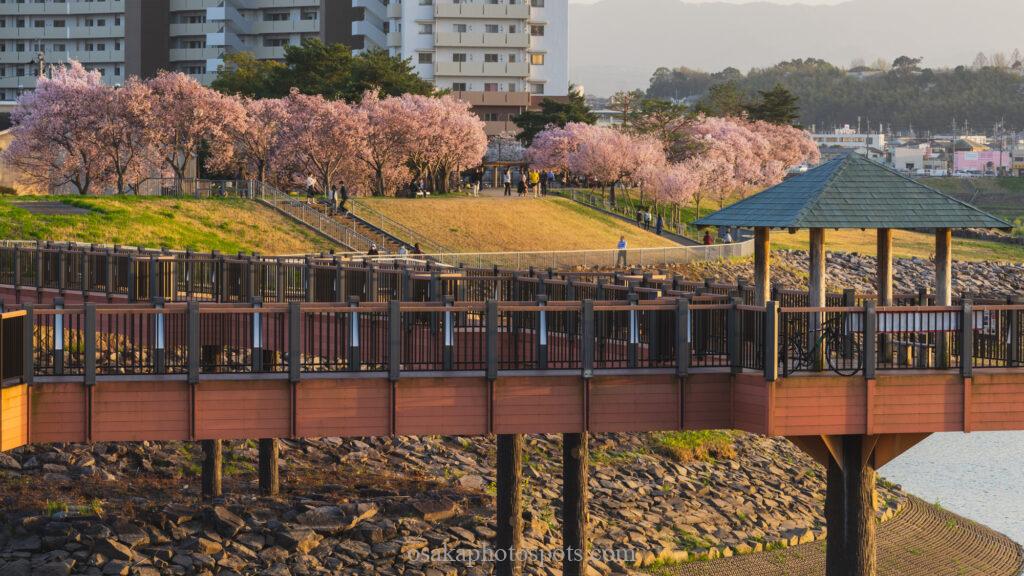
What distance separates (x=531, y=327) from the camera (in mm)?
24078

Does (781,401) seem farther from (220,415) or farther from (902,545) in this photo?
(902,545)

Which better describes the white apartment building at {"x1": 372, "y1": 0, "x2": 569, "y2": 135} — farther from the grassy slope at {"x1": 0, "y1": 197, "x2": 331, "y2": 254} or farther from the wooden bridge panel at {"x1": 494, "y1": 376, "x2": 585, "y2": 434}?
the wooden bridge panel at {"x1": 494, "y1": 376, "x2": 585, "y2": 434}

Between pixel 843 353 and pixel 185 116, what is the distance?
76179 mm

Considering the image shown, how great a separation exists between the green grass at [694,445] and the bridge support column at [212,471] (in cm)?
1357

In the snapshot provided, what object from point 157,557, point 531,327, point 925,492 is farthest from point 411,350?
point 925,492

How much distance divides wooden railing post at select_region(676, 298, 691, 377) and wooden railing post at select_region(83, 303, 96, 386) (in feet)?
26.7

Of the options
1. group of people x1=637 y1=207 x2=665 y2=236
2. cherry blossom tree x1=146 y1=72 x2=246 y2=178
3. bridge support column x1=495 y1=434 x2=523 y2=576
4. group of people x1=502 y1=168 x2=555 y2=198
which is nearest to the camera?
bridge support column x1=495 y1=434 x2=523 y2=576

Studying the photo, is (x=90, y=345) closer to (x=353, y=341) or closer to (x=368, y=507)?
(x=353, y=341)

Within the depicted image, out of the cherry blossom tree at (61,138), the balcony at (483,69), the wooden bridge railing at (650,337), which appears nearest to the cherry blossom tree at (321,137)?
the cherry blossom tree at (61,138)

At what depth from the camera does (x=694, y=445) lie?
40656 mm

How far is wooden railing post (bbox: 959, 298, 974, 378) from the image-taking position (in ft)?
70.0

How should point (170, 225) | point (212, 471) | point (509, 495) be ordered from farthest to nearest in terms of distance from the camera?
point (170, 225), point (212, 471), point (509, 495)

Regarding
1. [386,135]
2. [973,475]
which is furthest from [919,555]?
[386,135]

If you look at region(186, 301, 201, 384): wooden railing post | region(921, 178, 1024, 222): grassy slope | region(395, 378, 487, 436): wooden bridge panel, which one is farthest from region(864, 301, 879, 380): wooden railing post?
region(921, 178, 1024, 222): grassy slope
